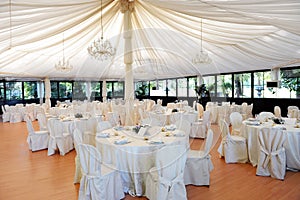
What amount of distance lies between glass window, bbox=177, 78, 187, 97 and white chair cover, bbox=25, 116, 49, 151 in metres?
11.7

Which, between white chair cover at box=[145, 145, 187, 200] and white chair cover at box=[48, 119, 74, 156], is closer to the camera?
white chair cover at box=[145, 145, 187, 200]

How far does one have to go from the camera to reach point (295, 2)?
2693mm

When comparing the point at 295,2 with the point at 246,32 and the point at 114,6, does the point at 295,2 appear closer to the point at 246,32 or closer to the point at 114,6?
the point at 246,32

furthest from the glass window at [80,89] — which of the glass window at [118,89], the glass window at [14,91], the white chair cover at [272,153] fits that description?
the white chair cover at [272,153]

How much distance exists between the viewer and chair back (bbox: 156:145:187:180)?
2.89 meters

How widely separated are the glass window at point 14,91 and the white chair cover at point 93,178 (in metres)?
15.1

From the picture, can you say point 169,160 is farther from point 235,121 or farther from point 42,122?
point 42,122

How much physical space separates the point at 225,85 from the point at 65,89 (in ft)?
41.5

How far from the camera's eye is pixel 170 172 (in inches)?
116

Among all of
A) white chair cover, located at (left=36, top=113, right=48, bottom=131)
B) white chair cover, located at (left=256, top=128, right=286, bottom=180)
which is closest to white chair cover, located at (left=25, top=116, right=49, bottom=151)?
white chair cover, located at (left=36, top=113, right=48, bottom=131)

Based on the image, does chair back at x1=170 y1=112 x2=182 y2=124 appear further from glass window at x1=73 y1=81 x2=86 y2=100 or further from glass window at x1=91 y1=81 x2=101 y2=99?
glass window at x1=91 y1=81 x2=101 y2=99

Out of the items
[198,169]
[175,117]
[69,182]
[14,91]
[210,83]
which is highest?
[210,83]

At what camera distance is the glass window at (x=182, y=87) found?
16562 millimetres

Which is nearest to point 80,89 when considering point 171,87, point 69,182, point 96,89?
point 96,89
